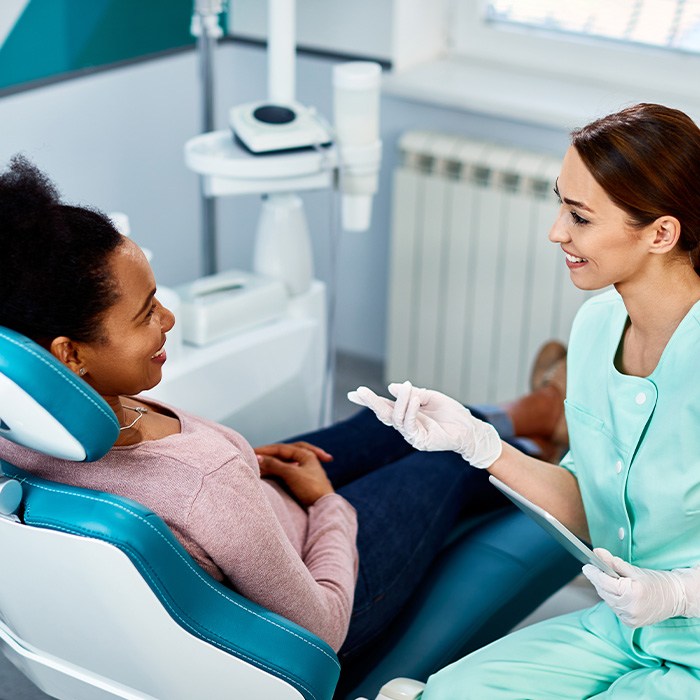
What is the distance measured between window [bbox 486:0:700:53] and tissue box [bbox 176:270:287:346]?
1157 millimetres

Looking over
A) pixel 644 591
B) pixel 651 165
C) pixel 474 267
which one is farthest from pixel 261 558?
pixel 474 267

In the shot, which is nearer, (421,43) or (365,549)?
(365,549)

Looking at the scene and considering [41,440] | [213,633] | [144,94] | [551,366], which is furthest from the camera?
[144,94]

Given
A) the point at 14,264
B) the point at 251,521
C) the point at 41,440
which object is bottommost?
the point at 251,521

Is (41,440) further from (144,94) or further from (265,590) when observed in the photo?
(144,94)

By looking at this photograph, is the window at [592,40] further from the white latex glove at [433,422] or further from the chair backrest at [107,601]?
the chair backrest at [107,601]

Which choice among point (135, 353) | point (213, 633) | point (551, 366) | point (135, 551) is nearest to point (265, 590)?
point (213, 633)

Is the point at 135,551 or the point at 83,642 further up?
the point at 135,551

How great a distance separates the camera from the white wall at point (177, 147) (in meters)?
2.77

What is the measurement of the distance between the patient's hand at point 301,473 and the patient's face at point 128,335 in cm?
42

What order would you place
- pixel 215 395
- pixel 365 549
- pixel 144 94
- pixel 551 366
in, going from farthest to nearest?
1. pixel 144 94
2. pixel 551 366
3. pixel 215 395
4. pixel 365 549

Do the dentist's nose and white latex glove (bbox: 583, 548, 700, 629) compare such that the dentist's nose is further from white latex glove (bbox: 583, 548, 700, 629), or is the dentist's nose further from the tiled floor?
the tiled floor

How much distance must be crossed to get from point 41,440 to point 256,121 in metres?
1.23

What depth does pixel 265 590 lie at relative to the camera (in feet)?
4.65
